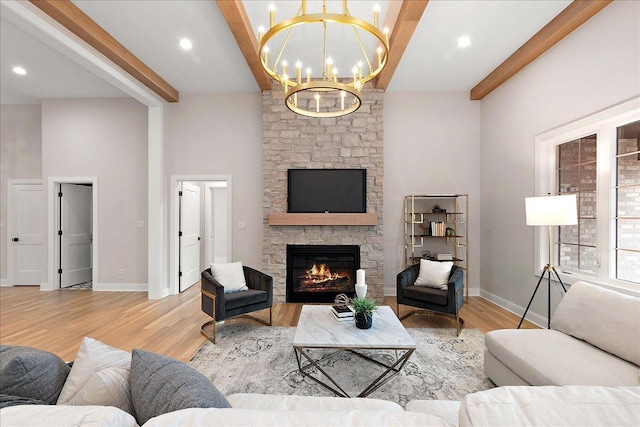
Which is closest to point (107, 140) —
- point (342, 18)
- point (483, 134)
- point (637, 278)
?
point (342, 18)

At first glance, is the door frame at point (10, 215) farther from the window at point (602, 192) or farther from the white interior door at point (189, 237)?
the window at point (602, 192)

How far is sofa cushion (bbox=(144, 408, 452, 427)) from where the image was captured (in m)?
0.75

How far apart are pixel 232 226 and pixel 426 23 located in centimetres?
389

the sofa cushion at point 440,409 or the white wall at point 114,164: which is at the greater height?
the white wall at point 114,164

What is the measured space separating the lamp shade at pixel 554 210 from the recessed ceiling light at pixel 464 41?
2.04 metres

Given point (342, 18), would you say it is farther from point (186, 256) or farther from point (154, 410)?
point (186, 256)

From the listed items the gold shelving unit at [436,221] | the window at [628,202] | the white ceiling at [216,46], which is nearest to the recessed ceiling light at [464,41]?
the white ceiling at [216,46]

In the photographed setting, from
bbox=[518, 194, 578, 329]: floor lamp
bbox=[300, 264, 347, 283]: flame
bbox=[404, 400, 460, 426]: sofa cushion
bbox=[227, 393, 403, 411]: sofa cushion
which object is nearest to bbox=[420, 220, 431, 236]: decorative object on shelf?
bbox=[300, 264, 347, 283]: flame

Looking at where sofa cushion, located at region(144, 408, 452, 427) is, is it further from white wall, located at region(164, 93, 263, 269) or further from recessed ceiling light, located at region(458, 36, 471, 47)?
white wall, located at region(164, 93, 263, 269)

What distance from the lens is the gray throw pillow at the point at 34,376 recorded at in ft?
3.27

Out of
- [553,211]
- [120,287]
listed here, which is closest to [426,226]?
[553,211]

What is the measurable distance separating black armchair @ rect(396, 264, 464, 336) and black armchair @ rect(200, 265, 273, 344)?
1.64m

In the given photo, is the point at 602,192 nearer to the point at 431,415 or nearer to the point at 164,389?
the point at 431,415

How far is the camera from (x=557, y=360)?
1.88 m
